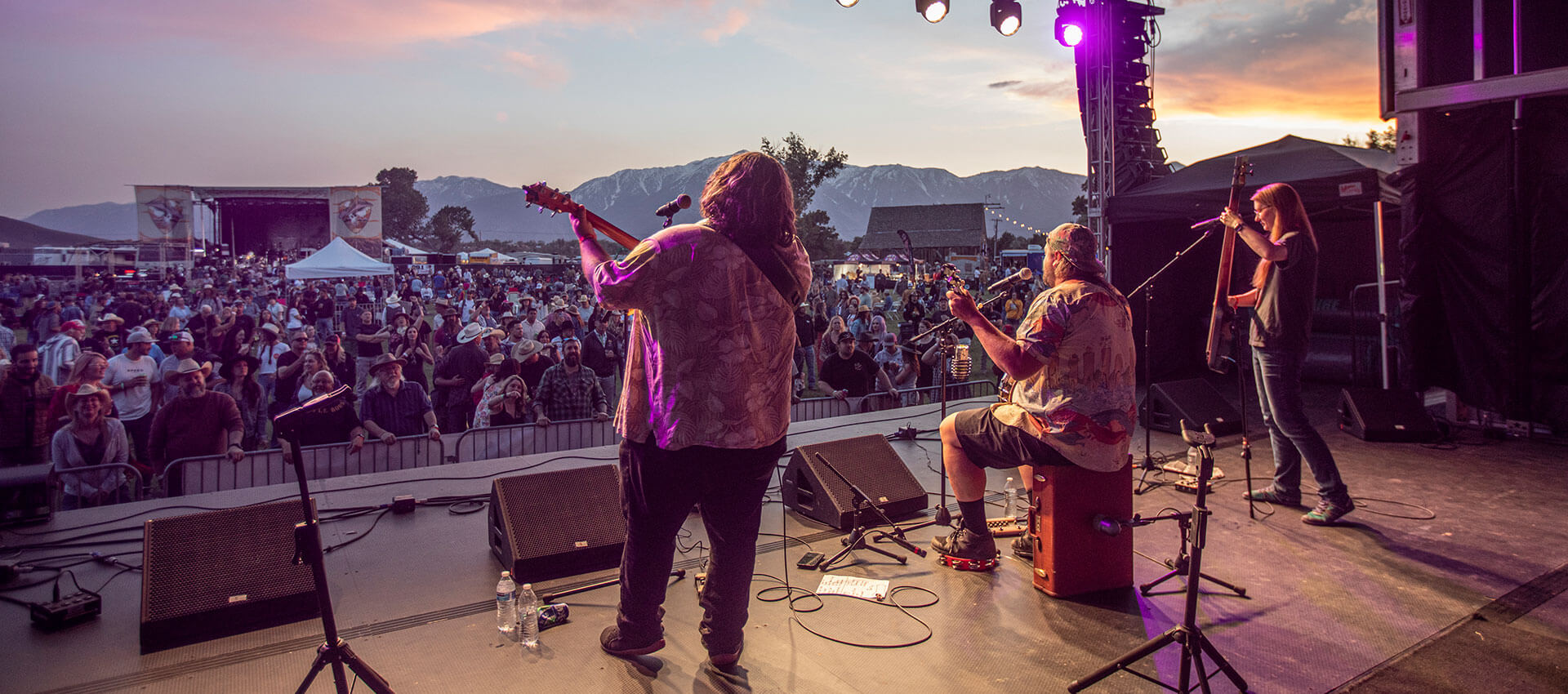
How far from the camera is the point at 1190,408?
22.4 feet

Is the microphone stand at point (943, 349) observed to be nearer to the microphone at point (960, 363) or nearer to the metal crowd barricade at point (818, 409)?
the microphone at point (960, 363)

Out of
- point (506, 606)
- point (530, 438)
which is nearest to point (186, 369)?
point (530, 438)

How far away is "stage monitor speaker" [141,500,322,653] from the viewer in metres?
3.13

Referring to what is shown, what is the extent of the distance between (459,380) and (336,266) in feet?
47.3

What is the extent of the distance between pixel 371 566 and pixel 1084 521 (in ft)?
11.0

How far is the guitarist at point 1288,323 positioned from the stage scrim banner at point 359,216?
44.7 meters

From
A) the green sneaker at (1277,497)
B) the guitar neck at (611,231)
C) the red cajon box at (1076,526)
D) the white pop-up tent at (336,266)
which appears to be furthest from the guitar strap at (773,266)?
the white pop-up tent at (336,266)

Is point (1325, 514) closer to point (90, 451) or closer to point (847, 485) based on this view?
point (847, 485)

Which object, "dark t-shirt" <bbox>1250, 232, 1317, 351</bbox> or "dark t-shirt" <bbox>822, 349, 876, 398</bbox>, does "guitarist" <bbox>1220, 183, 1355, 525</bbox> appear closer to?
"dark t-shirt" <bbox>1250, 232, 1317, 351</bbox>

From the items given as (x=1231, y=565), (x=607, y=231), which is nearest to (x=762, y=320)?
(x=607, y=231)

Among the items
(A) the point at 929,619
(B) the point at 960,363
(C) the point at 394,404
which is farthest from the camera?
(C) the point at 394,404

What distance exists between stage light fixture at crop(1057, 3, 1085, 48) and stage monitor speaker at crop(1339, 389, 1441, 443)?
4832 millimetres

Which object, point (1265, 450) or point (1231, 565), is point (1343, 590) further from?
point (1265, 450)

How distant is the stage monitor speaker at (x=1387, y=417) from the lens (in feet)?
21.8
